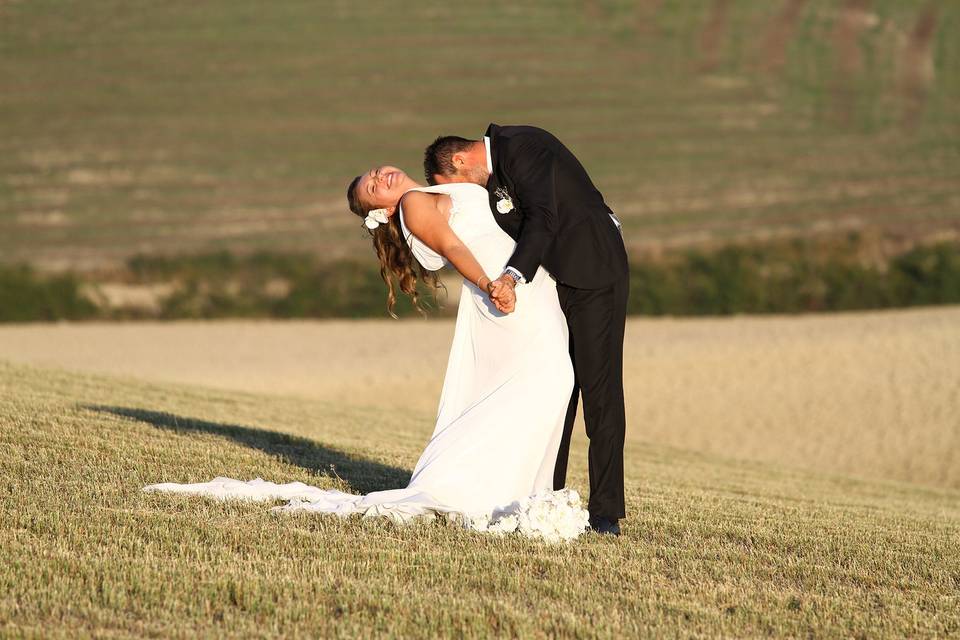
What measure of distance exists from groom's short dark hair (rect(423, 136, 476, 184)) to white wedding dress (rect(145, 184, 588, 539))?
0.41ft

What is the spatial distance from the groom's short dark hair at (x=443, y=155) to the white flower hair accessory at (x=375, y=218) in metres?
0.28

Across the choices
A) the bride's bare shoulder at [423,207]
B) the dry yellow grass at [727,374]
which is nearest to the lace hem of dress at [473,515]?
the bride's bare shoulder at [423,207]

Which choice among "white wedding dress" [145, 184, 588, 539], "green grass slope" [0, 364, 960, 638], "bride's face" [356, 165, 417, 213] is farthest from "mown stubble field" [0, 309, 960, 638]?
"bride's face" [356, 165, 417, 213]

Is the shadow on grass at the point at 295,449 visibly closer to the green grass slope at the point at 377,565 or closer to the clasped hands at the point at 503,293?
the green grass slope at the point at 377,565

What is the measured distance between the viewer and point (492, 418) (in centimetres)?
572

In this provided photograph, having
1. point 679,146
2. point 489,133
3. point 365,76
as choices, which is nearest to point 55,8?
point 365,76

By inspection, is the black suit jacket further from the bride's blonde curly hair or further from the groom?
the bride's blonde curly hair

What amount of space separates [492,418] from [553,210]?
99 cm

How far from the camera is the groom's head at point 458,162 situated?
592 cm

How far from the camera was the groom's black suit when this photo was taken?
18.9 feet

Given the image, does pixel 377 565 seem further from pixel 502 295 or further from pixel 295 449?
pixel 295 449

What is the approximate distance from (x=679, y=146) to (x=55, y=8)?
73.8 ft

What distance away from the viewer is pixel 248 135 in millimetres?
37750

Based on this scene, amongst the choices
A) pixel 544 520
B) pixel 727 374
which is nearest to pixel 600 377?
pixel 544 520
